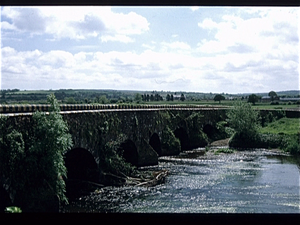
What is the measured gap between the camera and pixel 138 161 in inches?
1201

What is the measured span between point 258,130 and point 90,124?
24796mm

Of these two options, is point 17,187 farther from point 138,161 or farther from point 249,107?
point 249,107

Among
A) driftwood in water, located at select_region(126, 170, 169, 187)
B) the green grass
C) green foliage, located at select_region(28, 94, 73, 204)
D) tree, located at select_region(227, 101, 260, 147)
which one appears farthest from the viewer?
the green grass

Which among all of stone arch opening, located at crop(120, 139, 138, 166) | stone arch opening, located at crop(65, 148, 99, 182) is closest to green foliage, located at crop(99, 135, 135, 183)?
stone arch opening, located at crop(65, 148, 99, 182)

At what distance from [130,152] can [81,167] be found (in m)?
7.37

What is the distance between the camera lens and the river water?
1852cm

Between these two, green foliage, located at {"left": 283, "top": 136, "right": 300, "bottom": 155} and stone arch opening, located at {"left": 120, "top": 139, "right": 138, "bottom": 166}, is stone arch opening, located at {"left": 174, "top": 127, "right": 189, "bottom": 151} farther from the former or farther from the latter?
stone arch opening, located at {"left": 120, "top": 139, "right": 138, "bottom": 166}

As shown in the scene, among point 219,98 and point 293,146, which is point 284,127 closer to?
point 293,146

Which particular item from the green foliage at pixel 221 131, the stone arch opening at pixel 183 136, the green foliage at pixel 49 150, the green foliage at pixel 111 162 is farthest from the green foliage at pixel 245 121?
the green foliage at pixel 49 150

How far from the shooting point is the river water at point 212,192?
18516 mm

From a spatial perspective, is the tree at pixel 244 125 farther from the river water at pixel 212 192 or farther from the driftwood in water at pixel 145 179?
the driftwood in water at pixel 145 179

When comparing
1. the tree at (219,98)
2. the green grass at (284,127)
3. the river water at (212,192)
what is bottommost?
the river water at (212,192)

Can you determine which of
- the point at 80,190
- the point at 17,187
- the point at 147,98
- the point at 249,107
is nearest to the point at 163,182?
the point at 80,190

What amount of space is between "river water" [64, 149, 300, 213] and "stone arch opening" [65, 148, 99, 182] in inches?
59.8
